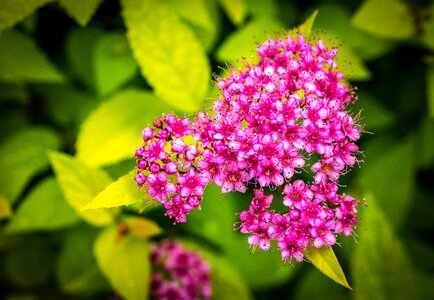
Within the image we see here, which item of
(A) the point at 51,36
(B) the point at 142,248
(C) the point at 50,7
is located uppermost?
(C) the point at 50,7

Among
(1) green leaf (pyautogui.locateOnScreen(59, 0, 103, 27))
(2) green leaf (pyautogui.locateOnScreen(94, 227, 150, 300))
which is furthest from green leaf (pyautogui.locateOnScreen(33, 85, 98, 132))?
(2) green leaf (pyautogui.locateOnScreen(94, 227, 150, 300))

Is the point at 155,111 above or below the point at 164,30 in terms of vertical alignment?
below

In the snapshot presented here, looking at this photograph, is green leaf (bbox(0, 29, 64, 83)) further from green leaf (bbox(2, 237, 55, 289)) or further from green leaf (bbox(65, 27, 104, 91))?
green leaf (bbox(2, 237, 55, 289))

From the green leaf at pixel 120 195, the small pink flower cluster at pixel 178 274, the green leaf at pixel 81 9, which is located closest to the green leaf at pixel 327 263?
the green leaf at pixel 120 195

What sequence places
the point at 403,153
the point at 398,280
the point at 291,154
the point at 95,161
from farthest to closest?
the point at 403,153 < the point at 398,280 < the point at 95,161 < the point at 291,154

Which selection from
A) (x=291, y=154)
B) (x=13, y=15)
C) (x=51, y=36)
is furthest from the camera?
(x=51, y=36)

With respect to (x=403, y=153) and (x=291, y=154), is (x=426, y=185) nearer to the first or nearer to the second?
(x=403, y=153)

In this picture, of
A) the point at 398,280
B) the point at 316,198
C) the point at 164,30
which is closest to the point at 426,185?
the point at 398,280
